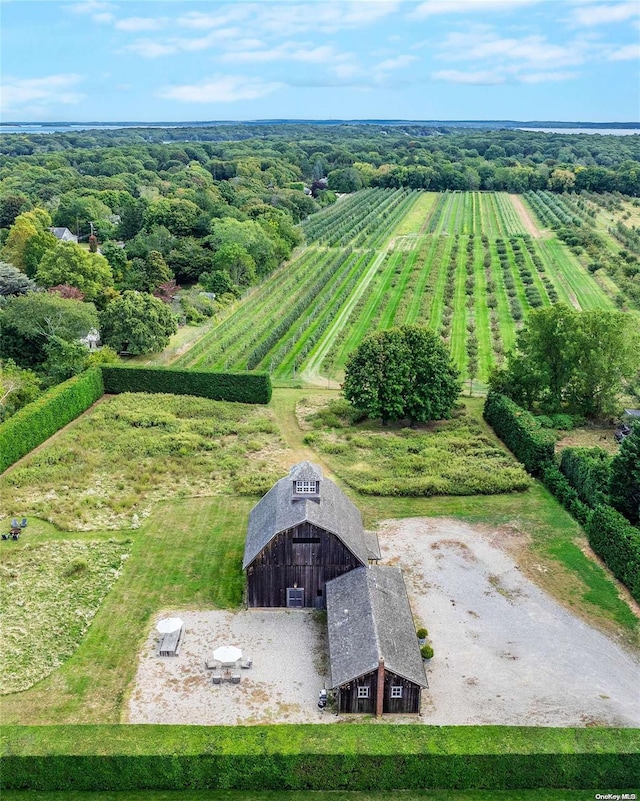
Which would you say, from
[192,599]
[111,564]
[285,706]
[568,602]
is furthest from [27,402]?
[568,602]

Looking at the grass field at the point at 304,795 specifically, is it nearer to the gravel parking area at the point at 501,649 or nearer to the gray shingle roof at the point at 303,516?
the gravel parking area at the point at 501,649

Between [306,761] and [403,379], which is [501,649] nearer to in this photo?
[306,761]

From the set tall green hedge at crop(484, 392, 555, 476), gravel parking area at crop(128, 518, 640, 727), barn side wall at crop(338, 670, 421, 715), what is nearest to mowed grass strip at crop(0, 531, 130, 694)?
gravel parking area at crop(128, 518, 640, 727)

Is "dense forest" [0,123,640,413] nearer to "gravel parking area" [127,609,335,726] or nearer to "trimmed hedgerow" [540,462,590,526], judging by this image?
"gravel parking area" [127,609,335,726]

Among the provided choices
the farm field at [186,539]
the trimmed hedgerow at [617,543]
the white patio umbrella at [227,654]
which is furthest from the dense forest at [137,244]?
the trimmed hedgerow at [617,543]

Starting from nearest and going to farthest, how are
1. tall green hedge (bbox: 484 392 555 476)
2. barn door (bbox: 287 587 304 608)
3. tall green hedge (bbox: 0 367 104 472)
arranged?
barn door (bbox: 287 587 304 608), tall green hedge (bbox: 484 392 555 476), tall green hedge (bbox: 0 367 104 472)

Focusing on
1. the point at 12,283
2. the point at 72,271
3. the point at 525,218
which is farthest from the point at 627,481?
the point at 525,218
